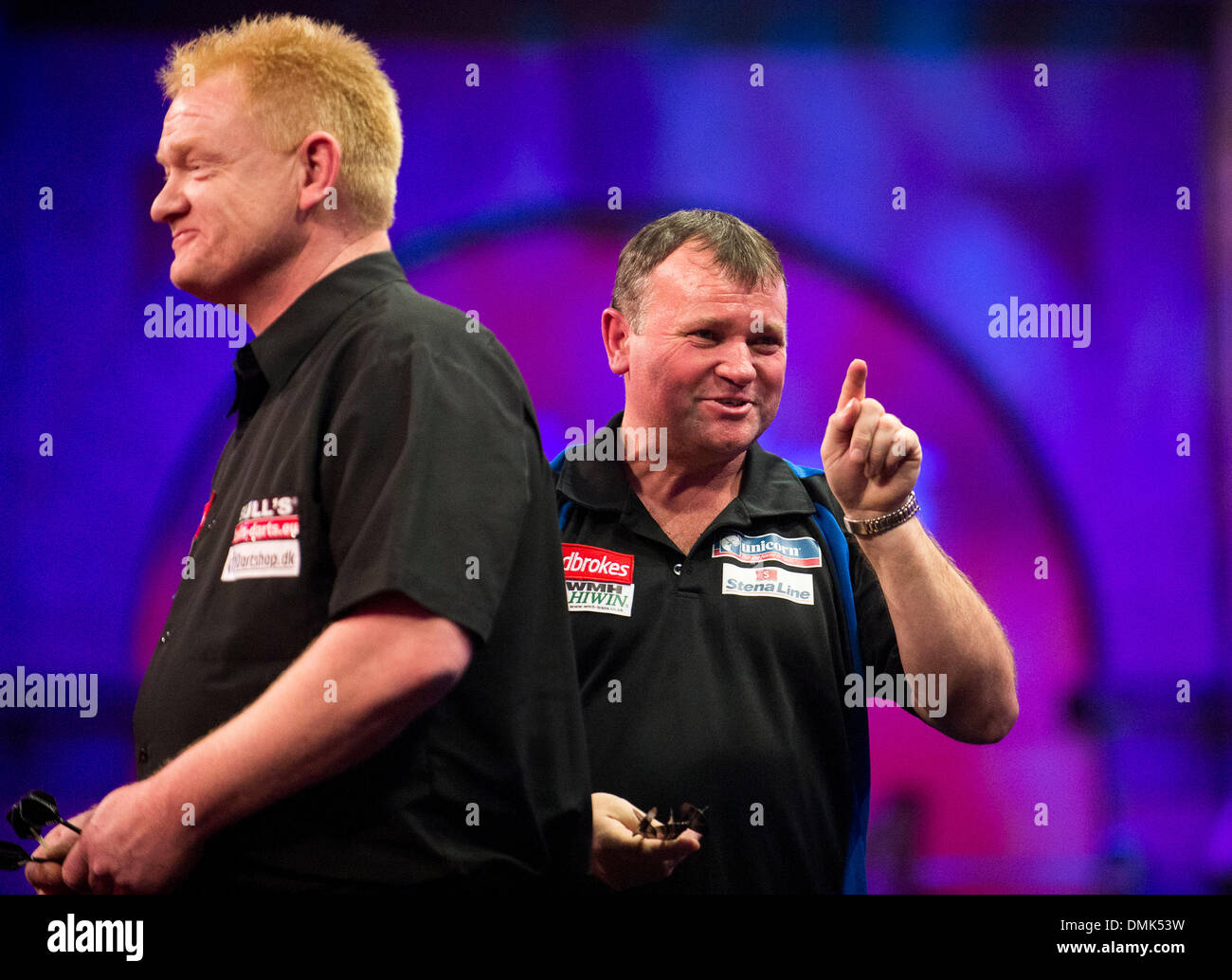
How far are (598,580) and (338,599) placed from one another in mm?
1009

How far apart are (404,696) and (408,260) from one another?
8.25ft

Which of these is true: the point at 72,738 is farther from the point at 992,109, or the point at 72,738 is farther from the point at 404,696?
the point at 992,109

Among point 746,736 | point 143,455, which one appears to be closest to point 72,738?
point 143,455

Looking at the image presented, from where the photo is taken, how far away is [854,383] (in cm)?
182

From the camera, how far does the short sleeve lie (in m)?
1.15

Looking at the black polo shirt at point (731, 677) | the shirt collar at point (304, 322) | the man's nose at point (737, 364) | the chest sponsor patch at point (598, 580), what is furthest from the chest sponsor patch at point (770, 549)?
the shirt collar at point (304, 322)

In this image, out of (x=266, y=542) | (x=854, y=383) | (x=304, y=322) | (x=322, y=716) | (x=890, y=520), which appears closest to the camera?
(x=322, y=716)

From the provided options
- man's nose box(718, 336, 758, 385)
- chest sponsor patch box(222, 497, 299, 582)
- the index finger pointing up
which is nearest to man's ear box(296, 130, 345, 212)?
chest sponsor patch box(222, 497, 299, 582)

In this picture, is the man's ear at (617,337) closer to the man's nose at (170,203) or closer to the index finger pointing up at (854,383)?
the index finger pointing up at (854,383)

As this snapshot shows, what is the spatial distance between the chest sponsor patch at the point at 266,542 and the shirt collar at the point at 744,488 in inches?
39.5

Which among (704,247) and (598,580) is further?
(704,247)

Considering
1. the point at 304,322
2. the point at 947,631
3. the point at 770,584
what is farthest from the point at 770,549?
the point at 304,322

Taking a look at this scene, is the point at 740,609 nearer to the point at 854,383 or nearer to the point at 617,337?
the point at 854,383

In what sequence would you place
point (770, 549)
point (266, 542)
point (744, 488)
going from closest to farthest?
point (266, 542) < point (770, 549) < point (744, 488)
